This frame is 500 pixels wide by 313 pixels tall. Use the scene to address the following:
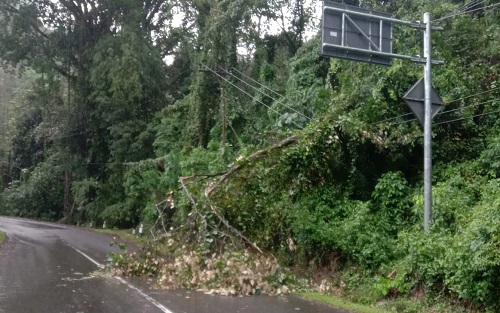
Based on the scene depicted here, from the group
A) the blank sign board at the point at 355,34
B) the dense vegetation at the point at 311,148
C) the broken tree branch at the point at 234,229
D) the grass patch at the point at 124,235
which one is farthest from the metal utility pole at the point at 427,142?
the grass patch at the point at 124,235

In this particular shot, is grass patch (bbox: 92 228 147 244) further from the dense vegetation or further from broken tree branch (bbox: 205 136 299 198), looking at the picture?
broken tree branch (bbox: 205 136 299 198)

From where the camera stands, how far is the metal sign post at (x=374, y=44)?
44.3 feet

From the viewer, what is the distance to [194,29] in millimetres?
37625

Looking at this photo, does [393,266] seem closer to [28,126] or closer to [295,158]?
[295,158]

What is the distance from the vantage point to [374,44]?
13.9m

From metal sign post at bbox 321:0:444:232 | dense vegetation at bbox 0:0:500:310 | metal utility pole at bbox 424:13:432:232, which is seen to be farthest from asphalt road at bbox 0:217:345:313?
metal sign post at bbox 321:0:444:232

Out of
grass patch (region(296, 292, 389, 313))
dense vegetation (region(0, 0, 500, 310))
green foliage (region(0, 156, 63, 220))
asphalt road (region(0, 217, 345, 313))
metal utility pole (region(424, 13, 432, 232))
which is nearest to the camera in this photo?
asphalt road (region(0, 217, 345, 313))

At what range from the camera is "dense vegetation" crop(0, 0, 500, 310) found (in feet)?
48.2

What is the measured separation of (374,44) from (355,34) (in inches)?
20.1

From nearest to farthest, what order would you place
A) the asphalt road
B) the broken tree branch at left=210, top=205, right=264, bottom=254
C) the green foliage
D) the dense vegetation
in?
the asphalt road, the dense vegetation, the broken tree branch at left=210, top=205, right=264, bottom=254, the green foliage

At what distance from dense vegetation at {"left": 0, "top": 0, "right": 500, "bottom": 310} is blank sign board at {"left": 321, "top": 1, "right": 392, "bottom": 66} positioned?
4.14 meters

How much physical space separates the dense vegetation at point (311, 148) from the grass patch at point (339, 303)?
0.92 meters

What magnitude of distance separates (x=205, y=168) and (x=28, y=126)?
125 feet

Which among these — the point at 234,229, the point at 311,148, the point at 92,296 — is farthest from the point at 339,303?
the point at 311,148
